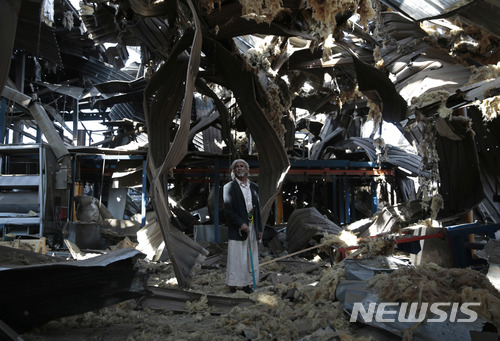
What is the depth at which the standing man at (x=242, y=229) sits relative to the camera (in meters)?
6.09

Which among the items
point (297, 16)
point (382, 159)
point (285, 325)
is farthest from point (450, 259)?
point (382, 159)

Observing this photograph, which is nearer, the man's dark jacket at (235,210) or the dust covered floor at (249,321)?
the dust covered floor at (249,321)

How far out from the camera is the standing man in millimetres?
6086

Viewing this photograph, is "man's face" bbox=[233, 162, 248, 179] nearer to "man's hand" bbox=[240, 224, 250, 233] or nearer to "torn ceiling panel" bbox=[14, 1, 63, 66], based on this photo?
"man's hand" bbox=[240, 224, 250, 233]

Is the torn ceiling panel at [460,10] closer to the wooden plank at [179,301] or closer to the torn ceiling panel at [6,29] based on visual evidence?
the wooden plank at [179,301]

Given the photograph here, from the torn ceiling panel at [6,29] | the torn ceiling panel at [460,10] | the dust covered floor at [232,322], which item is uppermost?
the torn ceiling panel at [460,10]

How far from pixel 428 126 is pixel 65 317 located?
6.27 m

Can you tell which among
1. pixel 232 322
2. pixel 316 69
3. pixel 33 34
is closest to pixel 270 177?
pixel 316 69

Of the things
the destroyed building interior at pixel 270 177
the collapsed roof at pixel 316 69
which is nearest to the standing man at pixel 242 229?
the destroyed building interior at pixel 270 177

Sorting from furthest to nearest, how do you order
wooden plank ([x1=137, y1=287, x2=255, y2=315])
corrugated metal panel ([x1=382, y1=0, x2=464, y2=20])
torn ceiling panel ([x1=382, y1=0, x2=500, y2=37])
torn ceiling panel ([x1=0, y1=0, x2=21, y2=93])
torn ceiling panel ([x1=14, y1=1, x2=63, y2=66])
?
1. torn ceiling panel ([x1=14, y1=1, x2=63, y2=66])
2. wooden plank ([x1=137, y1=287, x2=255, y2=315])
3. corrugated metal panel ([x1=382, y1=0, x2=464, y2=20])
4. torn ceiling panel ([x1=382, y1=0, x2=500, y2=37])
5. torn ceiling panel ([x1=0, y1=0, x2=21, y2=93])

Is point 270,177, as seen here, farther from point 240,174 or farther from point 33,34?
point 33,34

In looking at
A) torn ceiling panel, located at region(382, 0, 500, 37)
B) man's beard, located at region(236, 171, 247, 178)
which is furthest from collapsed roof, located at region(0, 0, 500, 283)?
man's beard, located at region(236, 171, 247, 178)

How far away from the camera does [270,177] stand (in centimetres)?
860

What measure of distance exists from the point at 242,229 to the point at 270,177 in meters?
2.68
